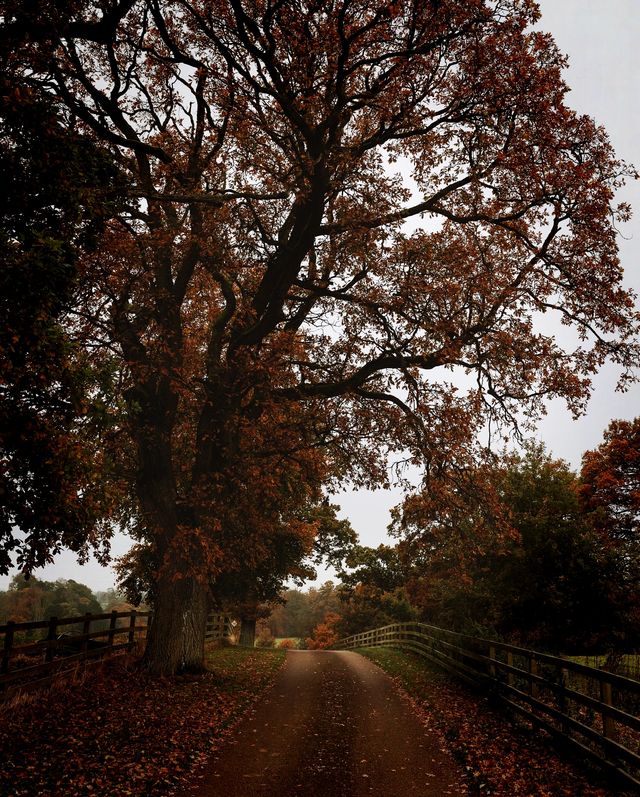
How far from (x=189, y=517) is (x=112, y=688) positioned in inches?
164

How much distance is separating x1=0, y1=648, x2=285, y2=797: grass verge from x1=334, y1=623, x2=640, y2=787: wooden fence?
16.8 ft

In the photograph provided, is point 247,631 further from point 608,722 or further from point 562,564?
point 608,722

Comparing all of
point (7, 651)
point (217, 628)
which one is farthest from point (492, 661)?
point (217, 628)

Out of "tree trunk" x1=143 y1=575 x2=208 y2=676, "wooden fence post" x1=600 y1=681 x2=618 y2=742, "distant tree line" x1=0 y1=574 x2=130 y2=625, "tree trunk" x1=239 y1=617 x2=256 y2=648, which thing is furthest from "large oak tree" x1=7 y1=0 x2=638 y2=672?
"distant tree line" x1=0 y1=574 x2=130 y2=625

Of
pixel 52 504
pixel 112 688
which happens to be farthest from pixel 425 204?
pixel 112 688

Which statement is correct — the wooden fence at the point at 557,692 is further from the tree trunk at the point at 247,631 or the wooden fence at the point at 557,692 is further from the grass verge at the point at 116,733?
the tree trunk at the point at 247,631

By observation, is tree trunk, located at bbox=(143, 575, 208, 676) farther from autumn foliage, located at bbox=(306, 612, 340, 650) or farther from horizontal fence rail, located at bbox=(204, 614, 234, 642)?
autumn foliage, located at bbox=(306, 612, 340, 650)

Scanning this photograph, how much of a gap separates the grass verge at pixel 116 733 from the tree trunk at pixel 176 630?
43cm

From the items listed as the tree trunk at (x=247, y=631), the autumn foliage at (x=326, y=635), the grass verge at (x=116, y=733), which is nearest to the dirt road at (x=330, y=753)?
the grass verge at (x=116, y=733)

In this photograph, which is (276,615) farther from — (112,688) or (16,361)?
(16,361)

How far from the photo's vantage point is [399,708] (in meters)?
12.4

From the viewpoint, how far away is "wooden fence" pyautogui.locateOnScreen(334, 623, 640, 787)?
720 cm

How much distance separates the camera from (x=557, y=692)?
9.11 metres

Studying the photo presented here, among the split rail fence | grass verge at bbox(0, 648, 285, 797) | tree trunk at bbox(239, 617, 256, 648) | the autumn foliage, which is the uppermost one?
the split rail fence
